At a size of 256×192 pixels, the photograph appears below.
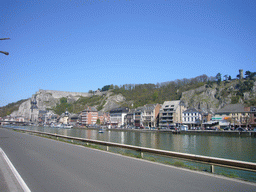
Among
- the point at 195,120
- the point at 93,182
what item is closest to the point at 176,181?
the point at 93,182

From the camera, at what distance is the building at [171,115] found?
10875 centimetres

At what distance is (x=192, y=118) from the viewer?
349 feet

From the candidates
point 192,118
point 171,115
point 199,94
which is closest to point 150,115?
point 171,115

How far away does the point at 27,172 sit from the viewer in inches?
408

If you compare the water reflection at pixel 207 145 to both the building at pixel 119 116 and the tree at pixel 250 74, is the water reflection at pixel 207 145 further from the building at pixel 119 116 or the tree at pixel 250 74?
the tree at pixel 250 74

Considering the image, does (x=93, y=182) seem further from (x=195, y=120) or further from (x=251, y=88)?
(x=251, y=88)

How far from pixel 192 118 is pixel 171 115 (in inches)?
386

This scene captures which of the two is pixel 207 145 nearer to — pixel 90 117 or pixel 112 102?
pixel 90 117

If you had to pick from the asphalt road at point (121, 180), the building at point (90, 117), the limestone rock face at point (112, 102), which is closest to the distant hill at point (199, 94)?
the limestone rock face at point (112, 102)

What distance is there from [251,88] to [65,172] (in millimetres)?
144065

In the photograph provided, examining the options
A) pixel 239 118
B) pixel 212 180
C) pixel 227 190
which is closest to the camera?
pixel 227 190

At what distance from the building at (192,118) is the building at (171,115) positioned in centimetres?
258

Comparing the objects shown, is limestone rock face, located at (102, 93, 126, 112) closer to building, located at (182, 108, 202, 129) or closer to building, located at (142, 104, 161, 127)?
building, located at (142, 104, 161, 127)

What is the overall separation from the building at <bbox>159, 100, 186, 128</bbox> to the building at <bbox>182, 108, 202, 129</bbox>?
2580mm
